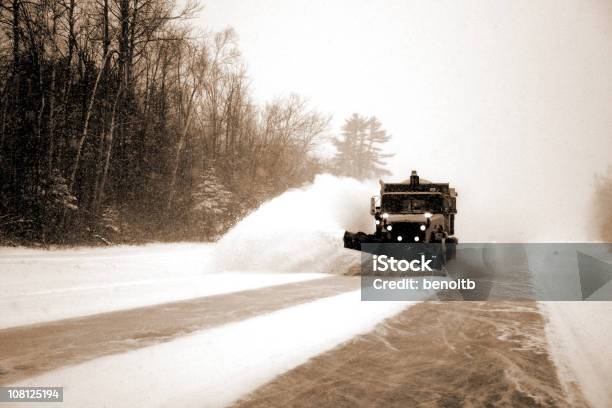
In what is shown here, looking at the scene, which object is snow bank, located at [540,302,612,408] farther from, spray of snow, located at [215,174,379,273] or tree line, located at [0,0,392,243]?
tree line, located at [0,0,392,243]

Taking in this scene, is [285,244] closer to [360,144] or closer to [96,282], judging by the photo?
[96,282]

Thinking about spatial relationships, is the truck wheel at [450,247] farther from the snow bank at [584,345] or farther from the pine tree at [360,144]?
the pine tree at [360,144]

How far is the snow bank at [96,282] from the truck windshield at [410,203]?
344 cm

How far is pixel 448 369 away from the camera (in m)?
5.15

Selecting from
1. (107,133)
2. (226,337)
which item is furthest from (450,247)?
(107,133)

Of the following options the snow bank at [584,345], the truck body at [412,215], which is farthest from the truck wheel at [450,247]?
the snow bank at [584,345]

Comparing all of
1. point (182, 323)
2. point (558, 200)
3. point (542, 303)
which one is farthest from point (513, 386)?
point (558, 200)

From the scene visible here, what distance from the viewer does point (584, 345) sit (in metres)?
6.38

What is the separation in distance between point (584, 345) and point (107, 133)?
1010 inches

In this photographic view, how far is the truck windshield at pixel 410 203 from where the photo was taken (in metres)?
15.7

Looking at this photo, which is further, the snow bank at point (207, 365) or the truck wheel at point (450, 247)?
the truck wheel at point (450, 247)

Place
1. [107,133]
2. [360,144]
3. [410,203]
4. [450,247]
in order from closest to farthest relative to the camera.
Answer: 1. [410,203]
2. [450,247]
3. [107,133]
4. [360,144]

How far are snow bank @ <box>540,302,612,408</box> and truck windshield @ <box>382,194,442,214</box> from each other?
6.07m

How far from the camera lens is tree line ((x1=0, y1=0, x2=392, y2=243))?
20000 millimetres
